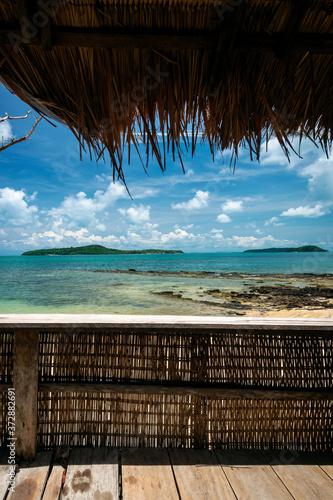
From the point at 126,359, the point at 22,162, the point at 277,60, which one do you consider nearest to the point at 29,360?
the point at 126,359

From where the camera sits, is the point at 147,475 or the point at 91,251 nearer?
the point at 147,475

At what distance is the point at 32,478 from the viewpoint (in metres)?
1.26

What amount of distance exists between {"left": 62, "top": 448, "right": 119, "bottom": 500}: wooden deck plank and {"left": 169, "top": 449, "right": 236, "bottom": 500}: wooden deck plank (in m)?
0.28

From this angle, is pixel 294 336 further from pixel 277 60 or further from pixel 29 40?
pixel 29 40

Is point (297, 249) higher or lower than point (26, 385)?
higher

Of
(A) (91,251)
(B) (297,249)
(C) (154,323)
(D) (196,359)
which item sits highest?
(B) (297,249)

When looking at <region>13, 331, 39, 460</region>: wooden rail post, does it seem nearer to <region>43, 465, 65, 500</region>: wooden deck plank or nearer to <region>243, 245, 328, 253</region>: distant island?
<region>43, 465, 65, 500</region>: wooden deck plank

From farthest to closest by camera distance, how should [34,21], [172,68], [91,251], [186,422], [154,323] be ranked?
[91,251] → [186,422] → [154,323] → [172,68] → [34,21]

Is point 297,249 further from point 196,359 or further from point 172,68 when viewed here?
point 172,68

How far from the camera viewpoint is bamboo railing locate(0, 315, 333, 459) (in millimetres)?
1468

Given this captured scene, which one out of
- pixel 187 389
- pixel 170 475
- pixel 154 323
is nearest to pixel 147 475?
pixel 170 475

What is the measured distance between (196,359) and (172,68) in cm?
132

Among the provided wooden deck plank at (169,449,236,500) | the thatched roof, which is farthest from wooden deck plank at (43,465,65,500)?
the thatched roof

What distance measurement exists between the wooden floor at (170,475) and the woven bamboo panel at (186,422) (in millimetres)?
48
